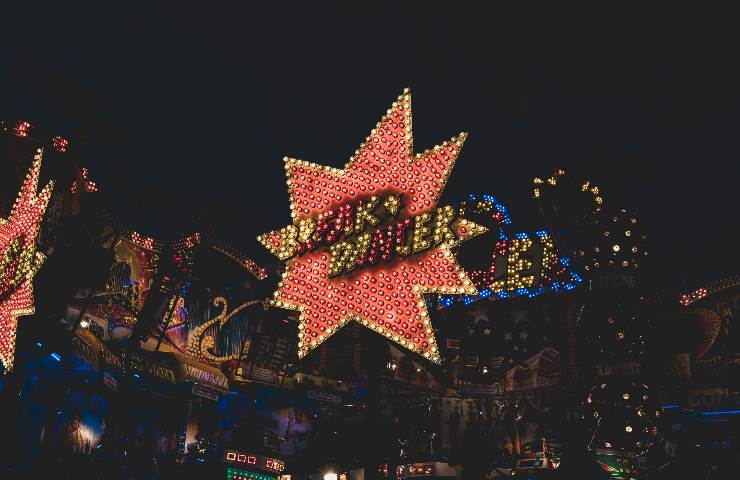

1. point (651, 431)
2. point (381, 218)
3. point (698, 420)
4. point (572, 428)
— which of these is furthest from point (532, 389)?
point (572, 428)

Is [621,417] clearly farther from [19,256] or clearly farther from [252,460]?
[19,256]

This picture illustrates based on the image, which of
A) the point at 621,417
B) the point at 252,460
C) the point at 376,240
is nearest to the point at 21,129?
the point at 252,460

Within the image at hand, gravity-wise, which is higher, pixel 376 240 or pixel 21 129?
pixel 21 129

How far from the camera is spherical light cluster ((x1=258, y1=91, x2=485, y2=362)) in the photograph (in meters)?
10.1

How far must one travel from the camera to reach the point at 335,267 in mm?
10914

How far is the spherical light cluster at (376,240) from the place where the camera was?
399 inches

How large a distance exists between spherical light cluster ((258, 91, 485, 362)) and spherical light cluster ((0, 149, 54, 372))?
5967 millimetres

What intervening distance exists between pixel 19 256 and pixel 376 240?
875cm

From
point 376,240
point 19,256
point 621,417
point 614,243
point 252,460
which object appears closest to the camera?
point 376,240

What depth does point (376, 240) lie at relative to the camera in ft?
35.2

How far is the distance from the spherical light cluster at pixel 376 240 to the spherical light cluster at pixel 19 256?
235 inches

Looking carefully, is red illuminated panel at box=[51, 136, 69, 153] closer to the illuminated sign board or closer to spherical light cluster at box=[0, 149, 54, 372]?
spherical light cluster at box=[0, 149, 54, 372]

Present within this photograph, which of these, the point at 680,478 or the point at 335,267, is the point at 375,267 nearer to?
the point at 335,267

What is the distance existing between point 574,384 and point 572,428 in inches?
670
